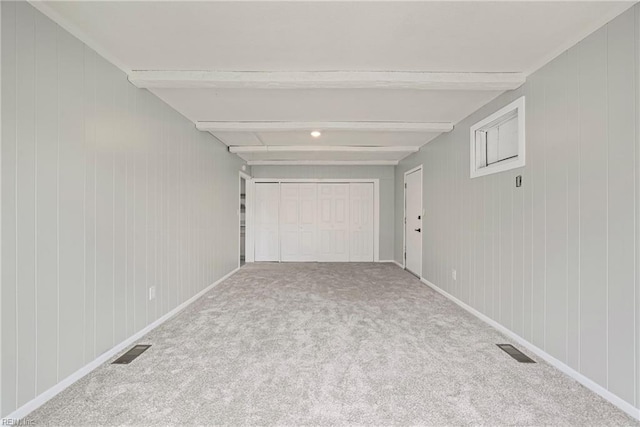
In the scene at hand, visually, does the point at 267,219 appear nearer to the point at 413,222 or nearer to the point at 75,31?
the point at 413,222

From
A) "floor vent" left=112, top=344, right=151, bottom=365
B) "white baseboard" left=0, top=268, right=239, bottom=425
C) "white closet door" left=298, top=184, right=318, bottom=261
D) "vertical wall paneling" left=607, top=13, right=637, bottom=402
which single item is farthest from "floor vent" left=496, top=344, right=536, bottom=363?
"white closet door" left=298, top=184, right=318, bottom=261

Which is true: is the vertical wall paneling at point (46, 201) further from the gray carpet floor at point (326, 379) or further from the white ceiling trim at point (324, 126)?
the white ceiling trim at point (324, 126)

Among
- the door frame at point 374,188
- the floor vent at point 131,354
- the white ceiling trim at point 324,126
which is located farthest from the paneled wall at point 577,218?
the door frame at point 374,188

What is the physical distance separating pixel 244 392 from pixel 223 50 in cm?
236

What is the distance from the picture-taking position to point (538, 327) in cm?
235

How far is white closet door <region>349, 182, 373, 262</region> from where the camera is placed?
22.9 ft

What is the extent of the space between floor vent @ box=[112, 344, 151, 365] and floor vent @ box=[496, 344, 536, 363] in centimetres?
293

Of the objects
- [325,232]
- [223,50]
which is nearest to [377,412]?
[223,50]

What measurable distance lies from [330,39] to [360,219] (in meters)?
5.20

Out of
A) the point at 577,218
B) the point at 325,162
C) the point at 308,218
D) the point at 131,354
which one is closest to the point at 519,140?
the point at 577,218

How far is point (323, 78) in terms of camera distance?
8.26 feet

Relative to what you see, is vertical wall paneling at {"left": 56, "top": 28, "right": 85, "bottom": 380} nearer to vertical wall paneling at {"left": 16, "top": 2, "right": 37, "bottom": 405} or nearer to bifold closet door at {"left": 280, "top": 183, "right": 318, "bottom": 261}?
vertical wall paneling at {"left": 16, "top": 2, "right": 37, "bottom": 405}

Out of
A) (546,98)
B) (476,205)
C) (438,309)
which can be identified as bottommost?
(438,309)

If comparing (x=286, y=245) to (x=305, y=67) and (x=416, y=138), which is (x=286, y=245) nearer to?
(x=416, y=138)
